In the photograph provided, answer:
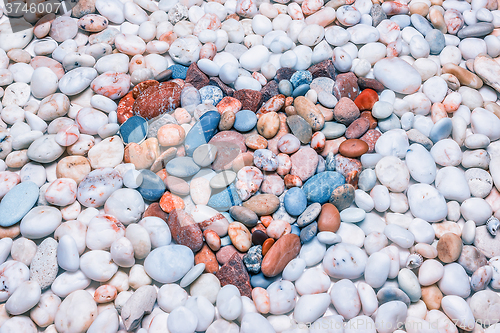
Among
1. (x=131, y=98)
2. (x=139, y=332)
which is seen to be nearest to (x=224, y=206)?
(x=139, y=332)

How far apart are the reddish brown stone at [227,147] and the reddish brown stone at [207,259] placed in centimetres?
20

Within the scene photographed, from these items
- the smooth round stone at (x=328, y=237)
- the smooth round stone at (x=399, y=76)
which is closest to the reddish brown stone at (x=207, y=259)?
the smooth round stone at (x=328, y=237)

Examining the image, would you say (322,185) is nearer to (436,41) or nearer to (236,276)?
(236,276)

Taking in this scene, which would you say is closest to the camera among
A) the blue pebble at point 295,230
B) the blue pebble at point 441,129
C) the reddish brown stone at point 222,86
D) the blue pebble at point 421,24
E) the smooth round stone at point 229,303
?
the smooth round stone at point 229,303

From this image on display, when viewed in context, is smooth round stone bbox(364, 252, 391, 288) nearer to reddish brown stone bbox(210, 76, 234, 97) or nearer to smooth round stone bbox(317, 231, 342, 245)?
smooth round stone bbox(317, 231, 342, 245)

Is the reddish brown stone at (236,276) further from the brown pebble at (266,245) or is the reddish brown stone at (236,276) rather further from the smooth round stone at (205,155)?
the smooth round stone at (205,155)

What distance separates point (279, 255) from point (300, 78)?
52cm

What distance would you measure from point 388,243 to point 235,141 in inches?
17.2

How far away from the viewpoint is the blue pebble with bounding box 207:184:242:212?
770 millimetres

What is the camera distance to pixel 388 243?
28.9 inches

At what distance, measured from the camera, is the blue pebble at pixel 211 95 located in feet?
3.05

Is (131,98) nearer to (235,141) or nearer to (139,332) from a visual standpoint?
(235,141)

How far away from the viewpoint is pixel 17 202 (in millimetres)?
743

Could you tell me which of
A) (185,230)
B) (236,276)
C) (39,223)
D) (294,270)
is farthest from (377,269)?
(39,223)
